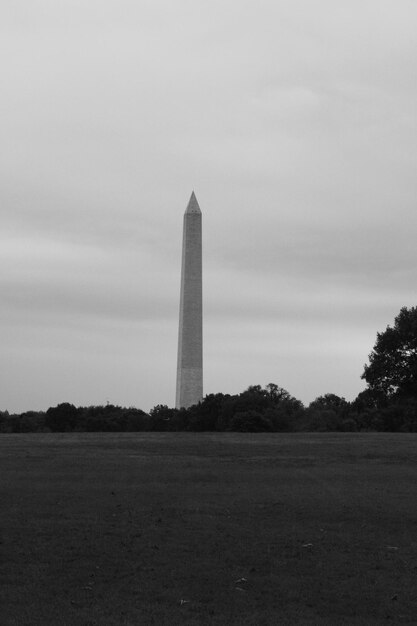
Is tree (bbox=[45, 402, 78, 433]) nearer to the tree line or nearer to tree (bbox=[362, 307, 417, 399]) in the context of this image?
the tree line

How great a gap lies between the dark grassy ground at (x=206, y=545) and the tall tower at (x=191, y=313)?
42241 millimetres

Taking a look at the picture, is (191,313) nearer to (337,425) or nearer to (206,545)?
(337,425)

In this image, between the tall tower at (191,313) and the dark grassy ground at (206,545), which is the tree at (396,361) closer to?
the tall tower at (191,313)

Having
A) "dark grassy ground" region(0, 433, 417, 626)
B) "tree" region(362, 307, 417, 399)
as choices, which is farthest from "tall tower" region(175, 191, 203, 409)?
"dark grassy ground" region(0, 433, 417, 626)

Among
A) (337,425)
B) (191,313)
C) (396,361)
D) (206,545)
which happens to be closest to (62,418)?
(191,313)

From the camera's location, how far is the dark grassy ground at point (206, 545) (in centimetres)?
1273

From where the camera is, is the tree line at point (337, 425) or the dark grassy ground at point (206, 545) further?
the tree line at point (337, 425)

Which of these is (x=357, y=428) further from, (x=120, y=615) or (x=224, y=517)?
(x=120, y=615)

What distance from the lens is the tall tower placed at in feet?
234

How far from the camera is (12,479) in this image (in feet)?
84.8

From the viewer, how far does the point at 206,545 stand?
54.4ft

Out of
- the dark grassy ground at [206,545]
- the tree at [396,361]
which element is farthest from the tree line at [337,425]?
the dark grassy ground at [206,545]

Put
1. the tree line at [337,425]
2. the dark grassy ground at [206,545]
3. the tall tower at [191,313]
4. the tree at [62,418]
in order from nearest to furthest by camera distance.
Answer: the dark grassy ground at [206,545], the tree line at [337,425], the tall tower at [191,313], the tree at [62,418]

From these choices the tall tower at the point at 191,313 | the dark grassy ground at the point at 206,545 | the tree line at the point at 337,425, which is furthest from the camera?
the tall tower at the point at 191,313
